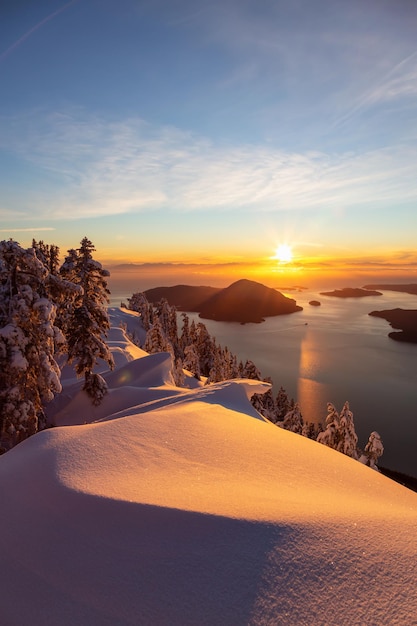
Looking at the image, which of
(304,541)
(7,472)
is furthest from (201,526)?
(7,472)

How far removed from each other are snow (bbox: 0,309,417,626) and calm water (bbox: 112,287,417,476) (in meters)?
64.0

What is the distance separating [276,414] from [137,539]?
58.1m

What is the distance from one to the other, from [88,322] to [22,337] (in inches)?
275

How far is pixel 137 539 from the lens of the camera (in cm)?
370

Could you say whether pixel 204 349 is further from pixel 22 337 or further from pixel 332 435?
pixel 22 337

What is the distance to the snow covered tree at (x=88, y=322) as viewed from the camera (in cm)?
1819

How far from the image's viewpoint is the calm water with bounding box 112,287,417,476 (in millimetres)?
68688

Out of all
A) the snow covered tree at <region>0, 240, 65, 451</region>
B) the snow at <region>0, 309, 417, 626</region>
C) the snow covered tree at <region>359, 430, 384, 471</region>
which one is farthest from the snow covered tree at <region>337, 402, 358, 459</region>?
the snow covered tree at <region>0, 240, 65, 451</region>

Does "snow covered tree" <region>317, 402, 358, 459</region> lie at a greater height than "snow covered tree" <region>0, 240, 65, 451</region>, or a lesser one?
lesser

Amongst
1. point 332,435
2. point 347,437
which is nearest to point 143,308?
point 332,435

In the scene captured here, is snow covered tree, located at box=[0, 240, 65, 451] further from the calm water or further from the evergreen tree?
the calm water

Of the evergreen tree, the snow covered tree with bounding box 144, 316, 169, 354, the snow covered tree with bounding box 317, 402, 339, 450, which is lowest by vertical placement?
the evergreen tree

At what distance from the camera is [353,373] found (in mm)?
104750

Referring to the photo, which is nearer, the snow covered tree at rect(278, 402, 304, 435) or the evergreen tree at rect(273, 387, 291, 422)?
the snow covered tree at rect(278, 402, 304, 435)
